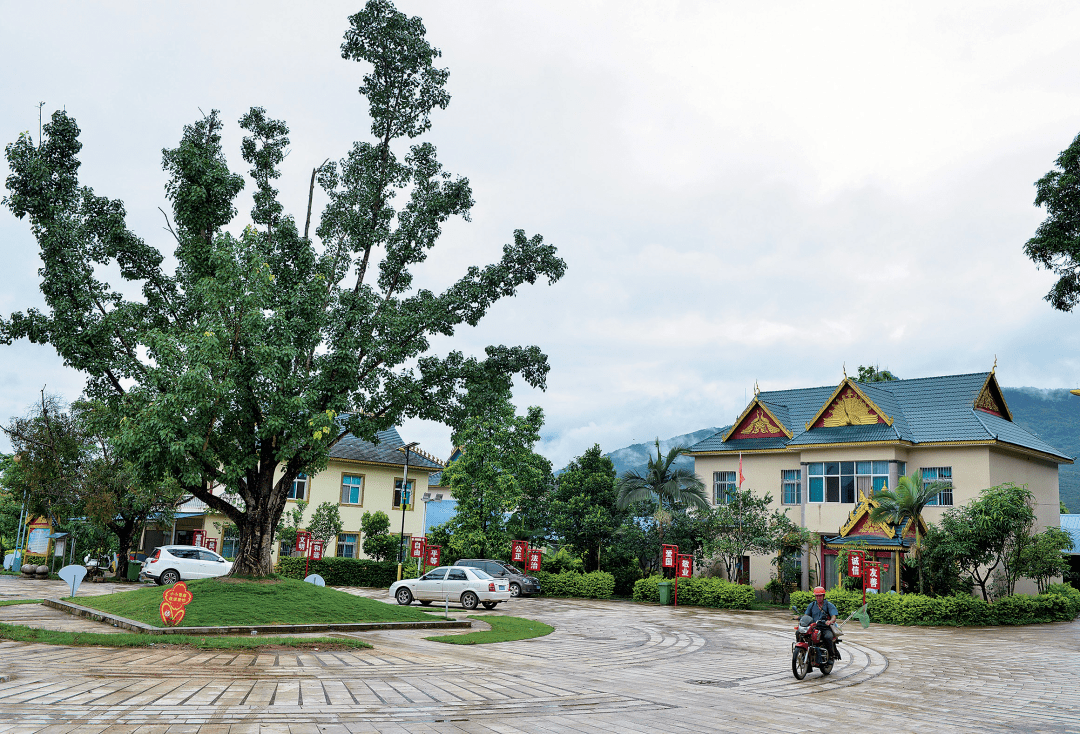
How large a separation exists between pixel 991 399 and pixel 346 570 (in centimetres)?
3193

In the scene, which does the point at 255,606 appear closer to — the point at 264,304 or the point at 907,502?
the point at 264,304

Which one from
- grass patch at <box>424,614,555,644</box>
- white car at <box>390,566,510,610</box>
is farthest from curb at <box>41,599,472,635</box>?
white car at <box>390,566,510,610</box>

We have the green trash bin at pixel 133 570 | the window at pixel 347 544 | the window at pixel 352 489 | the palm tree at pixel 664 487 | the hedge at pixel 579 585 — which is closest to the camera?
the green trash bin at pixel 133 570

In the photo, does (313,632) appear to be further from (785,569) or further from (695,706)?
(785,569)

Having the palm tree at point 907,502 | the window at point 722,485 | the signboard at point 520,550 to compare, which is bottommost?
the signboard at point 520,550

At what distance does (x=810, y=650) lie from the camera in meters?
13.3

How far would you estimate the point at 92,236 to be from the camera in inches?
801

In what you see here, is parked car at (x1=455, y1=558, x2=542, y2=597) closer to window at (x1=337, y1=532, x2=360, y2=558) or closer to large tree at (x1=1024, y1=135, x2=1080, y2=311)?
window at (x1=337, y1=532, x2=360, y2=558)

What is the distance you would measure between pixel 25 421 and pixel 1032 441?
4653 cm

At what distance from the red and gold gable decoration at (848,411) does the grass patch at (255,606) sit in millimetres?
23209

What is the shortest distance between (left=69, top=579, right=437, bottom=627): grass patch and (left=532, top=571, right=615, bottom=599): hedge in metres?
16.4

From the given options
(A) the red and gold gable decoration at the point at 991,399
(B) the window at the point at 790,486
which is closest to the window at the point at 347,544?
(B) the window at the point at 790,486

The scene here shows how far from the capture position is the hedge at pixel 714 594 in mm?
32156

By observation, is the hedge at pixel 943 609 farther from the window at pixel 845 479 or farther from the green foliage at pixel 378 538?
the green foliage at pixel 378 538
